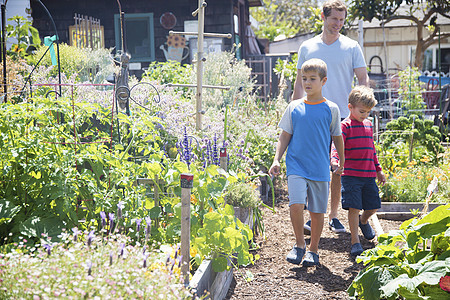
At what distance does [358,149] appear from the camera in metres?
3.93

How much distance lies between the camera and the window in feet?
41.1

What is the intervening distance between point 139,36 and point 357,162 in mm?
9712

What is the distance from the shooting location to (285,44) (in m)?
18.9

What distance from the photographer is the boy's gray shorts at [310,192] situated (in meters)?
3.58

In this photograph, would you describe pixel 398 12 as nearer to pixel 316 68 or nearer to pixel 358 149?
pixel 358 149

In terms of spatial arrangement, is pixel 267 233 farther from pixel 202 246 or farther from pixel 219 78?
pixel 219 78

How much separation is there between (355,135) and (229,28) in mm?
8963

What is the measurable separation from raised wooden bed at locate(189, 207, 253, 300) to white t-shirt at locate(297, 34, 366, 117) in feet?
6.12

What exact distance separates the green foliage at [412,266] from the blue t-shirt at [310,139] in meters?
0.86

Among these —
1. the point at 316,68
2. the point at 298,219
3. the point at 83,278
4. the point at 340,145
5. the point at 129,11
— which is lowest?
the point at 298,219

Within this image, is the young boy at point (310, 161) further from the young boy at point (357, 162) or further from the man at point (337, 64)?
the man at point (337, 64)

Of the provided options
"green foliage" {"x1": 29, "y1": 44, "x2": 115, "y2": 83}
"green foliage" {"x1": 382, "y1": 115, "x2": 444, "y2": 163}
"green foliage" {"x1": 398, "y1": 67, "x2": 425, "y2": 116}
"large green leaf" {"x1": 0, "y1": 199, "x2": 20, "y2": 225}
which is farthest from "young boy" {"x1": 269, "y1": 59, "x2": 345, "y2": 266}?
"green foliage" {"x1": 398, "y1": 67, "x2": 425, "y2": 116}

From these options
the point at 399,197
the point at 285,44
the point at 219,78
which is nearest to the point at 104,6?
the point at 219,78

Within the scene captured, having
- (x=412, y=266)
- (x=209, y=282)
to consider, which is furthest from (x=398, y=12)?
(x=209, y=282)
